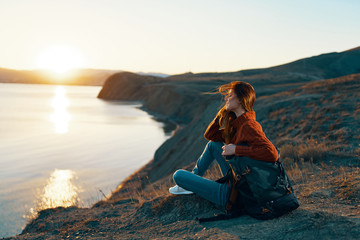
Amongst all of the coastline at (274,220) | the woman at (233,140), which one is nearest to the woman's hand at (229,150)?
the woman at (233,140)

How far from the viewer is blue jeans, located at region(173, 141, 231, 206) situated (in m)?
3.58

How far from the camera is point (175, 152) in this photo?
65.8 feet

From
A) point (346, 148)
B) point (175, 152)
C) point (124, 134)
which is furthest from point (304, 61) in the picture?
point (346, 148)

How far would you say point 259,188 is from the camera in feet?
10.3

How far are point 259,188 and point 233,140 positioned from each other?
0.59 metres

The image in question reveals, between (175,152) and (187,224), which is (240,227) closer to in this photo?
(187,224)

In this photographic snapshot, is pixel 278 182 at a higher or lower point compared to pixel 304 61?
lower

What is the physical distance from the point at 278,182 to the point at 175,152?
17029 millimetres

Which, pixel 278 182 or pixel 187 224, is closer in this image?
pixel 278 182

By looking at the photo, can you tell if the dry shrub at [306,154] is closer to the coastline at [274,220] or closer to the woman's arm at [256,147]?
the coastline at [274,220]

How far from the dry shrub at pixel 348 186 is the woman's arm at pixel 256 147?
1.92m

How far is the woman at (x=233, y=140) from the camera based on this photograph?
3.02m

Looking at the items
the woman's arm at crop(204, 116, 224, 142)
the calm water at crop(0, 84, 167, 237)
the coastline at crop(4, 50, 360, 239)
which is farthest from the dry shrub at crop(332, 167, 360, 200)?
the calm water at crop(0, 84, 167, 237)

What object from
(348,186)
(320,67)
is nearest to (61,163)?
(348,186)
